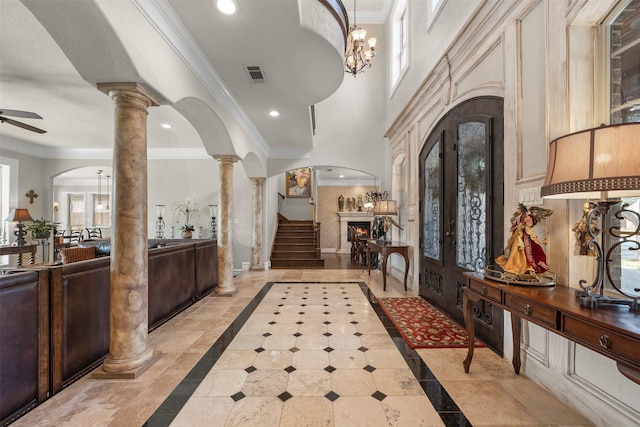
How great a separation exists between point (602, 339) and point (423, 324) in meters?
2.37

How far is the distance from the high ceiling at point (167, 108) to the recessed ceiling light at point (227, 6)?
2.3 inches

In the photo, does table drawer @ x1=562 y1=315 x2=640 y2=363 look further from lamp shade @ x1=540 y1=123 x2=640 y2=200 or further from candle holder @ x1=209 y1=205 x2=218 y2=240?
candle holder @ x1=209 y1=205 x2=218 y2=240

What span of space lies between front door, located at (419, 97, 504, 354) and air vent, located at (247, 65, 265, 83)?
255 centimetres

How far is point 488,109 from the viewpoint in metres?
2.95

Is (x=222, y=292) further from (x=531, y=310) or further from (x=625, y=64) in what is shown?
(x=625, y=64)

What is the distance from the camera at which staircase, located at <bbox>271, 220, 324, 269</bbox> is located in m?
8.06

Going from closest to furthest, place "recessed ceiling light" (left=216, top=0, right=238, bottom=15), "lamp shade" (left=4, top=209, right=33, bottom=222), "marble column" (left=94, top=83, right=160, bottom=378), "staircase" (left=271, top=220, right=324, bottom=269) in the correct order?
"recessed ceiling light" (left=216, top=0, right=238, bottom=15)
"marble column" (left=94, top=83, right=160, bottom=378)
"lamp shade" (left=4, top=209, right=33, bottom=222)
"staircase" (left=271, top=220, right=324, bottom=269)

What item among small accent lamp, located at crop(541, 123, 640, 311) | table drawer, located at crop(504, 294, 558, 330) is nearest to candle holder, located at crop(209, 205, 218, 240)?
table drawer, located at crop(504, 294, 558, 330)

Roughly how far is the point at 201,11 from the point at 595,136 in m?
2.95

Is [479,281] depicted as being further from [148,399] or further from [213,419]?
[148,399]

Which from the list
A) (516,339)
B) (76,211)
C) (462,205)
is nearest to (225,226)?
(462,205)

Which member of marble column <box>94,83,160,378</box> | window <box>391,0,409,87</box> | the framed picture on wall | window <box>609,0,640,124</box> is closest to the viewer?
window <box>609,0,640,124</box>

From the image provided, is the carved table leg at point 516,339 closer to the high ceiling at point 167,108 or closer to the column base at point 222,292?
the high ceiling at point 167,108

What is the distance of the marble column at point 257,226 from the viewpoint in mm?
7422
